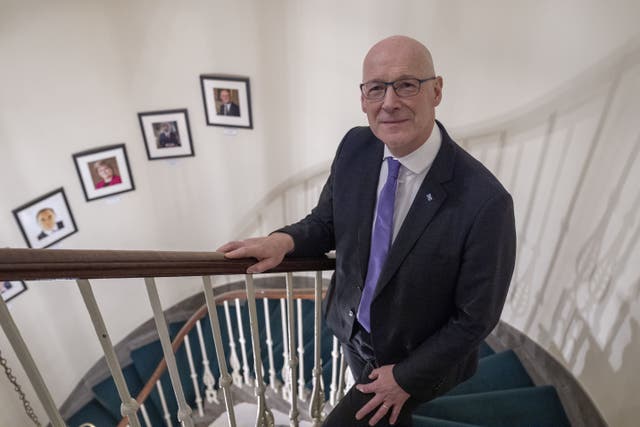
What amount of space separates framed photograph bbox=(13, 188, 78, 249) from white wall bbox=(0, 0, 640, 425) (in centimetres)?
6

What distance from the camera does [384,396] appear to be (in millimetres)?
1369

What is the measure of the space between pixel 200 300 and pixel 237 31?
108 inches

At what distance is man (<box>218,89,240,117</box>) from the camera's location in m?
3.51

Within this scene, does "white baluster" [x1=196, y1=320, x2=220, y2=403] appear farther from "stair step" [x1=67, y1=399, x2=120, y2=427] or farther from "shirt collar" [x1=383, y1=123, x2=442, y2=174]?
"shirt collar" [x1=383, y1=123, x2=442, y2=174]

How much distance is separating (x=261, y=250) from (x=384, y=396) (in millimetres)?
631

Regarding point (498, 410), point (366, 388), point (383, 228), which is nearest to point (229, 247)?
point (383, 228)

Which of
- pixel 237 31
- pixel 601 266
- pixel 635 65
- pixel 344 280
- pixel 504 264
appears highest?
pixel 237 31

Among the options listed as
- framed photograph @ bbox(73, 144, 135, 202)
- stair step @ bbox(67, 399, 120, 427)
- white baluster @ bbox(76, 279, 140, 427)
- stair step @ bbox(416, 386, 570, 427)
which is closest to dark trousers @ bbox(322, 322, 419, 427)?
stair step @ bbox(416, 386, 570, 427)

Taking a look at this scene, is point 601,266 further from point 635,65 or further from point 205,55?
point 205,55

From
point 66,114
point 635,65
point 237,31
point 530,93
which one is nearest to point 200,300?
point 66,114

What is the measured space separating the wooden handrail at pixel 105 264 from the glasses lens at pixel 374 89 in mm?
583

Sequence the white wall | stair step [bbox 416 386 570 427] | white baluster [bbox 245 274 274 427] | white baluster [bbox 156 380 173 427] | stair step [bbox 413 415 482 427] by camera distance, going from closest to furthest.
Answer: white baluster [bbox 245 274 274 427] → stair step [bbox 413 415 482 427] → stair step [bbox 416 386 570 427] → the white wall → white baluster [bbox 156 380 173 427]

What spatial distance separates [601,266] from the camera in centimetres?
200

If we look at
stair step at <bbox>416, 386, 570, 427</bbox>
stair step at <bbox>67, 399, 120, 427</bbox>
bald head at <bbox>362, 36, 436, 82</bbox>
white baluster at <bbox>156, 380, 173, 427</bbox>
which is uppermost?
bald head at <bbox>362, 36, 436, 82</bbox>
